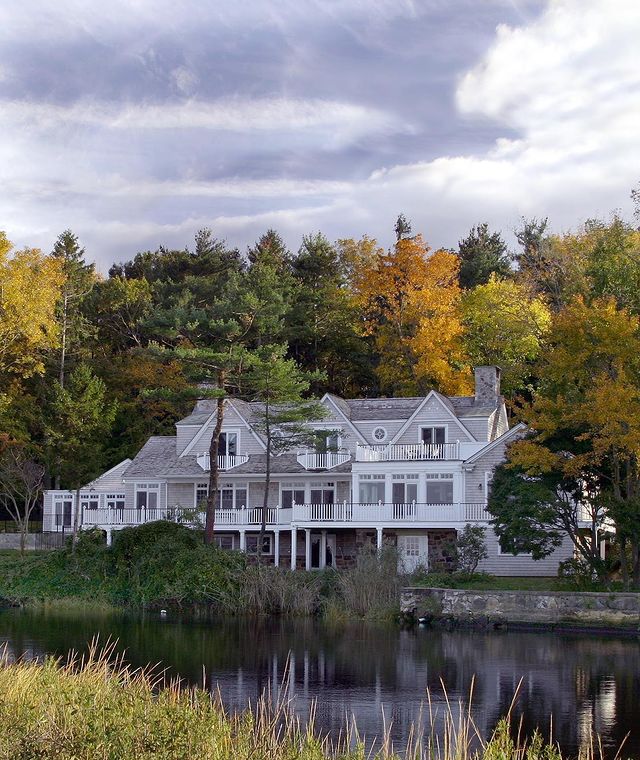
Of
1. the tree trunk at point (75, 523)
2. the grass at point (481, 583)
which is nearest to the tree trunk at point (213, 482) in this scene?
the tree trunk at point (75, 523)

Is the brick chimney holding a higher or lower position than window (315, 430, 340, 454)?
higher

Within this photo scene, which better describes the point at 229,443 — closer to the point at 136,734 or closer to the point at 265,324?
the point at 265,324

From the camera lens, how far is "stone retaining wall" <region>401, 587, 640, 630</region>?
31.8 metres

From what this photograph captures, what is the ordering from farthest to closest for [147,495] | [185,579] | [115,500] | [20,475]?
1. [115,500]
2. [147,495]
3. [20,475]
4. [185,579]

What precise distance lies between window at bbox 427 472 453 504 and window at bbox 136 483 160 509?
520 inches

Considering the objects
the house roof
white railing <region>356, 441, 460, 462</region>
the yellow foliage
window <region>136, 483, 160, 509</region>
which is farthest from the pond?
the yellow foliage

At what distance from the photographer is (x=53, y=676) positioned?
14336 mm

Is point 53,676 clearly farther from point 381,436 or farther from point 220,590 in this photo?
point 381,436

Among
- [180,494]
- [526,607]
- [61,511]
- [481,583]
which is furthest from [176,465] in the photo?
[526,607]

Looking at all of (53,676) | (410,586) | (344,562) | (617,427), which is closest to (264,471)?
(344,562)

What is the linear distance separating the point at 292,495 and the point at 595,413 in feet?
62.3

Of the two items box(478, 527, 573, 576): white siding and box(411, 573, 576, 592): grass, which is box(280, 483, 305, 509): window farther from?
box(411, 573, 576, 592): grass

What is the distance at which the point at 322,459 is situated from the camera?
47.6 m

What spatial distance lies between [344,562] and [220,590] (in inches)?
381
